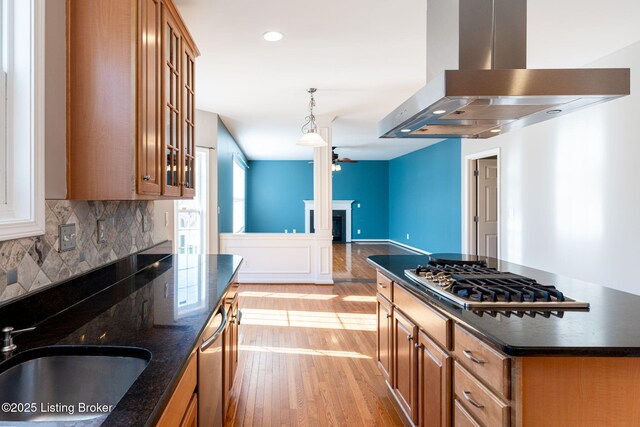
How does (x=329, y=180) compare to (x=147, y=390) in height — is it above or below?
above

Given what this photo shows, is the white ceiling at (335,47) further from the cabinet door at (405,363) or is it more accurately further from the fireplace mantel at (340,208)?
the fireplace mantel at (340,208)

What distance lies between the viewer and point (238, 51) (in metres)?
3.48

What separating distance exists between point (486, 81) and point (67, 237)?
70.3 inches

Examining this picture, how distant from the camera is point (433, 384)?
1692 millimetres

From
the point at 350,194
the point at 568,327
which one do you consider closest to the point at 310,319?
the point at 568,327

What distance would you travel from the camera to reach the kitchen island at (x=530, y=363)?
1116mm

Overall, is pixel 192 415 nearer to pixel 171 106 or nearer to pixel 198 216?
pixel 171 106

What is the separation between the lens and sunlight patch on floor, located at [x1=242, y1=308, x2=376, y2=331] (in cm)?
412

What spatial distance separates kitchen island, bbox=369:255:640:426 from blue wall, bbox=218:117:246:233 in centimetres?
477

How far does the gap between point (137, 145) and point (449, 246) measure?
6910 mm

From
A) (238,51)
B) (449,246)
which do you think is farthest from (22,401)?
(449,246)

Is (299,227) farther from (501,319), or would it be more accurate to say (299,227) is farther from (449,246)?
(501,319)

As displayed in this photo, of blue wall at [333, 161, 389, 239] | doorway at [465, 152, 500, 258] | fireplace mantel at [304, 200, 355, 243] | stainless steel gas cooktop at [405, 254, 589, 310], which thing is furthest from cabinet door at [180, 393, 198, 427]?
blue wall at [333, 161, 389, 239]

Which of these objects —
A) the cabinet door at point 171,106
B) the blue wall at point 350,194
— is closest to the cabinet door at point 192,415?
the cabinet door at point 171,106
